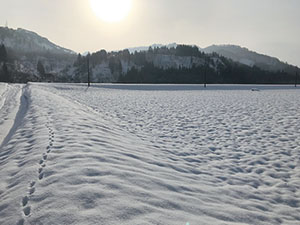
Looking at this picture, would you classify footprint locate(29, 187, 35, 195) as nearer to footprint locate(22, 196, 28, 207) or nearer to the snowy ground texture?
the snowy ground texture

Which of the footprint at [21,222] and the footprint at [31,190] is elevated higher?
the footprint at [31,190]

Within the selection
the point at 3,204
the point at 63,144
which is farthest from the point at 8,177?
the point at 63,144

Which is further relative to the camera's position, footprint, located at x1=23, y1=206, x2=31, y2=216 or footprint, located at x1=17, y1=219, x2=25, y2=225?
footprint, located at x1=23, y1=206, x2=31, y2=216

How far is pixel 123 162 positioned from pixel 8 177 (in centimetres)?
249

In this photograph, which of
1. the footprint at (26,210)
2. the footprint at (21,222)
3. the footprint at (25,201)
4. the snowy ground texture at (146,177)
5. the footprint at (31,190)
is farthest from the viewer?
the footprint at (31,190)

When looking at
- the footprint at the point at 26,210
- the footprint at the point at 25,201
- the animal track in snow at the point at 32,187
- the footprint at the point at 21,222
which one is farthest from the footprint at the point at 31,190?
the footprint at the point at 21,222

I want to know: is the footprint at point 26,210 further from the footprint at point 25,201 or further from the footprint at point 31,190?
the footprint at point 31,190

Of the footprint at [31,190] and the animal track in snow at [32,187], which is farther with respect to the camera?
the footprint at [31,190]

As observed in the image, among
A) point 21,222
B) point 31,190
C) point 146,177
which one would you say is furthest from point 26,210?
point 146,177

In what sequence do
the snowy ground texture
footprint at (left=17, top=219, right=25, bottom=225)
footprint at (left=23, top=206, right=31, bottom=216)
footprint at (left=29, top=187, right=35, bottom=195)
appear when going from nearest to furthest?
footprint at (left=17, top=219, right=25, bottom=225) → footprint at (left=23, top=206, right=31, bottom=216) → the snowy ground texture → footprint at (left=29, top=187, right=35, bottom=195)

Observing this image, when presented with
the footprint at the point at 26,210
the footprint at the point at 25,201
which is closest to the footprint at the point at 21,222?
the footprint at the point at 26,210

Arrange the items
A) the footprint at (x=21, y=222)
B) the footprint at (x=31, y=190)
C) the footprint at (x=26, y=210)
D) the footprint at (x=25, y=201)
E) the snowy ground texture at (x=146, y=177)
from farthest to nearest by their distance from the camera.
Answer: the footprint at (x=31, y=190)
the footprint at (x=25, y=201)
the snowy ground texture at (x=146, y=177)
the footprint at (x=26, y=210)
the footprint at (x=21, y=222)

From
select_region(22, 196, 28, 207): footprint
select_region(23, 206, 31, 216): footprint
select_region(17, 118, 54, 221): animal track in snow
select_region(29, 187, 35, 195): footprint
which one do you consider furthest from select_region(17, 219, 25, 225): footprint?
select_region(29, 187, 35, 195): footprint

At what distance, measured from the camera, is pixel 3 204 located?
128 inches
